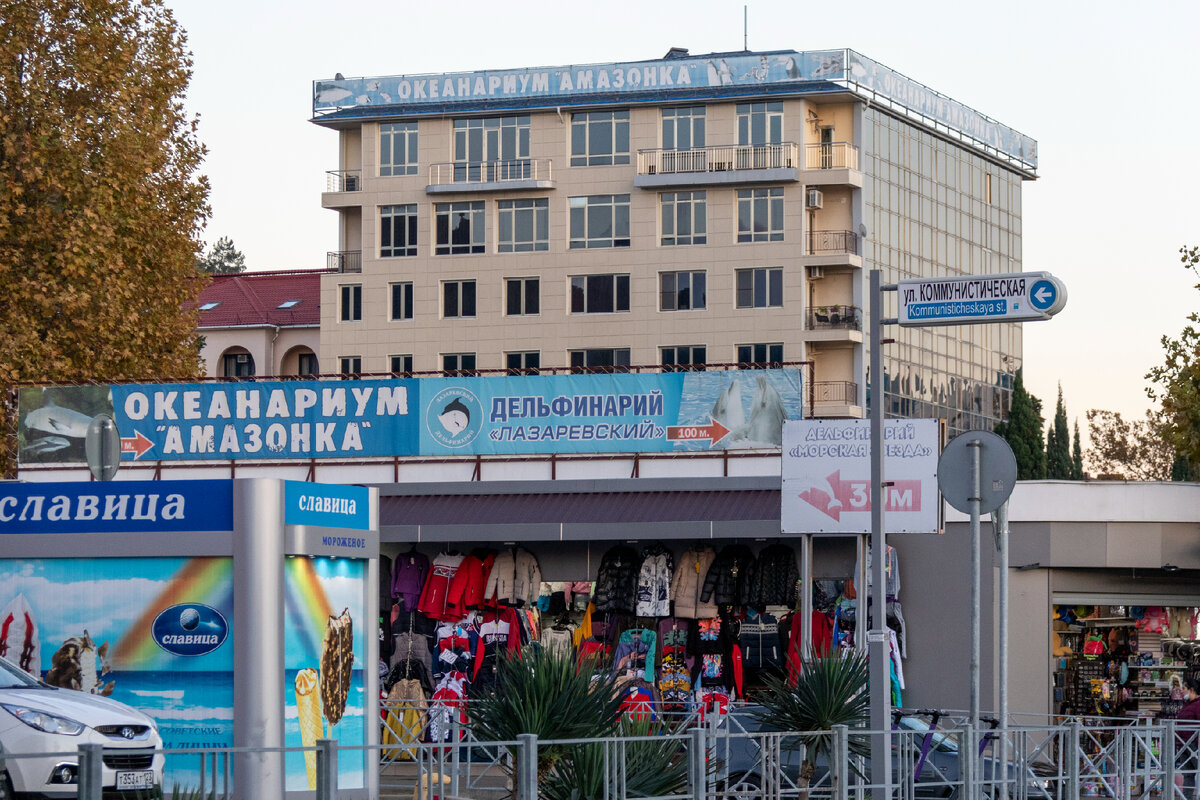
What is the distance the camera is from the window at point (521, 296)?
8106cm

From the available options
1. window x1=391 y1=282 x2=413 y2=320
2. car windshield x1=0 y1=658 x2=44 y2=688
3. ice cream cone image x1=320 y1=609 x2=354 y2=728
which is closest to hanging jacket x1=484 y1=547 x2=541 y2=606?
ice cream cone image x1=320 y1=609 x2=354 y2=728

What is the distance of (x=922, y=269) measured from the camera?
85.2 m

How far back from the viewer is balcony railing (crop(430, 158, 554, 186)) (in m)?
81.8

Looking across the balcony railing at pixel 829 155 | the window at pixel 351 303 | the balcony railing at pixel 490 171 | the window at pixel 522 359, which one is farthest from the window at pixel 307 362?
the balcony railing at pixel 829 155

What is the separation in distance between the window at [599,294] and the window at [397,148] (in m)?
9.75

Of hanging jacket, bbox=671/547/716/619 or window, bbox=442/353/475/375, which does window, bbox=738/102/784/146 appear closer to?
window, bbox=442/353/475/375

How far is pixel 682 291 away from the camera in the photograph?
259ft

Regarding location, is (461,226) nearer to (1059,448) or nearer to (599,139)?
(599,139)

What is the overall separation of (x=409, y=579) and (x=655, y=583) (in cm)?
341

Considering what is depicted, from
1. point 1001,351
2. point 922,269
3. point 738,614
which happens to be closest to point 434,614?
point 738,614

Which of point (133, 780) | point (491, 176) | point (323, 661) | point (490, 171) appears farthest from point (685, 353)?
point (133, 780)

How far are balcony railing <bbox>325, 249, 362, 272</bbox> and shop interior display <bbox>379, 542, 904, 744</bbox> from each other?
5995cm

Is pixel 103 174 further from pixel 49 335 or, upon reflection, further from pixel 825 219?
pixel 825 219

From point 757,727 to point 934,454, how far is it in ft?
13.5
